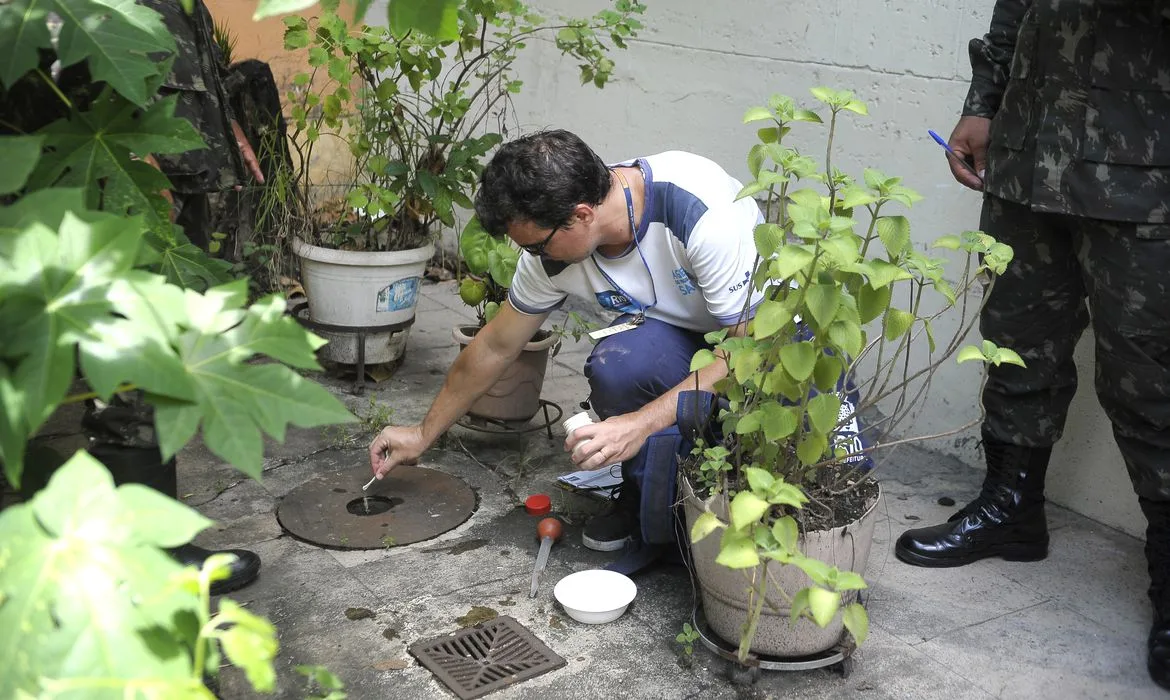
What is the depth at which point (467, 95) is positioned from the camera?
539 centimetres

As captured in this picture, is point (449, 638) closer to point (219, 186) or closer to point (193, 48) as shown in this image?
point (219, 186)

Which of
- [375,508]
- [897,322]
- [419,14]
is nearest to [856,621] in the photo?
[897,322]

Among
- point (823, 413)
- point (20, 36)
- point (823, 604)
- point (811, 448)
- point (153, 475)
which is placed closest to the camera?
point (20, 36)

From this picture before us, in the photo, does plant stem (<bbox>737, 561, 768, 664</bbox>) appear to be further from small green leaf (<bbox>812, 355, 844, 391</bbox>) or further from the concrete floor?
small green leaf (<bbox>812, 355, 844, 391</bbox>)

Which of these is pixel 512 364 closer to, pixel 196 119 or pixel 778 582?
pixel 196 119

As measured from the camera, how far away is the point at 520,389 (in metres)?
3.53

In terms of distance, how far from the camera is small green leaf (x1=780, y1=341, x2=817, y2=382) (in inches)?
78.6

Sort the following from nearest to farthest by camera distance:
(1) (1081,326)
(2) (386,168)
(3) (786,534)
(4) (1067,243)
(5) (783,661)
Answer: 1. (3) (786,534)
2. (5) (783,661)
3. (4) (1067,243)
4. (1) (1081,326)
5. (2) (386,168)

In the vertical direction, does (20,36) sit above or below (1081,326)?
above

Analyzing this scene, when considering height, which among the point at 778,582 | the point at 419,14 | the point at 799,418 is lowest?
the point at 778,582

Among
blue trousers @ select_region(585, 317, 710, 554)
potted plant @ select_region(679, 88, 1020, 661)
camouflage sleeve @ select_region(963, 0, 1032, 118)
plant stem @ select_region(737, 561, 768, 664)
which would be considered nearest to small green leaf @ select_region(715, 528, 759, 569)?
potted plant @ select_region(679, 88, 1020, 661)

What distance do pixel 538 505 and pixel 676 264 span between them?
78 centimetres

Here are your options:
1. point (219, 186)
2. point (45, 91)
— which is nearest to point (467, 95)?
point (219, 186)

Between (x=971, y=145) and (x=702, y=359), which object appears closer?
(x=702, y=359)
